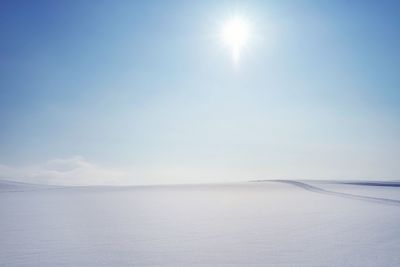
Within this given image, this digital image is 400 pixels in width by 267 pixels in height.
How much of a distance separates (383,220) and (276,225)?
3.11 meters

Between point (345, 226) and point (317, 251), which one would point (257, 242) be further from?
point (345, 226)

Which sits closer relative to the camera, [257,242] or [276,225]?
[257,242]

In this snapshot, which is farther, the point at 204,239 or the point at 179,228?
the point at 179,228

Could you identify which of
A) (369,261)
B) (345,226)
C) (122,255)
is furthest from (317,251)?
(122,255)

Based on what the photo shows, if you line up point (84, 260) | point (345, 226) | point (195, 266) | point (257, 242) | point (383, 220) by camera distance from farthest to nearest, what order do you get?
point (383, 220) → point (345, 226) → point (257, 242) → point (84, 260) → point (195, 266)

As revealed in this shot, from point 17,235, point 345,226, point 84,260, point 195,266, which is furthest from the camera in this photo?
point 345,226

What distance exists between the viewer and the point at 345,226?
8.61 m

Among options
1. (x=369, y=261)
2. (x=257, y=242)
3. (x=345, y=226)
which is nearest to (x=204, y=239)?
(x=257, y=242)

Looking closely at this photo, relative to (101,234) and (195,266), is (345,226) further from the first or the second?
(101,234)

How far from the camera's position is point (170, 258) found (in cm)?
589

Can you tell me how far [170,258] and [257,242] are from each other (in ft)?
6.79

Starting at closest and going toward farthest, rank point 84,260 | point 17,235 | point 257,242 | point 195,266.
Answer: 1. point 195,266
2. point 84,260
3. point 257,242
4. point 17,235

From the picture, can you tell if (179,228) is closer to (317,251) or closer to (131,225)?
(131,225)

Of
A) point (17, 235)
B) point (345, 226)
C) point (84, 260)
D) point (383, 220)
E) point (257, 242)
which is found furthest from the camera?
point (383, 220)
